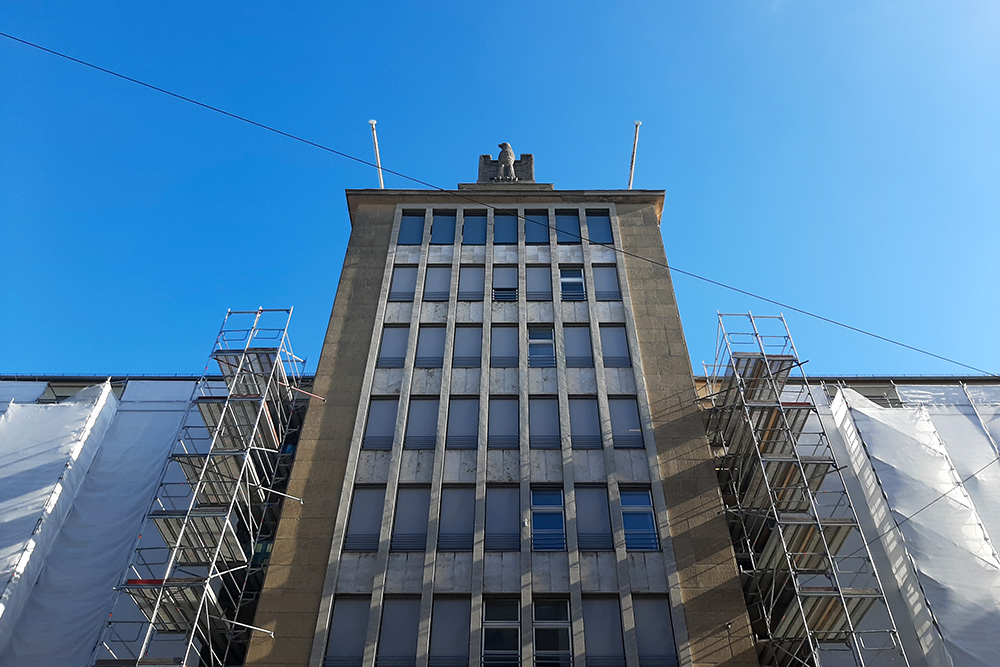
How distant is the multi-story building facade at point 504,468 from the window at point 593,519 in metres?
0.06

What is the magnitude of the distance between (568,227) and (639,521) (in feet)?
48.3

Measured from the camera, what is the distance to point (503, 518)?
945 inches

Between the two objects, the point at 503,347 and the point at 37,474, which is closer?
the point at 503,347

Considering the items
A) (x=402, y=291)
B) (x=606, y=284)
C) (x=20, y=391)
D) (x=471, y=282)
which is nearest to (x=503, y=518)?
(x=471, y=282)

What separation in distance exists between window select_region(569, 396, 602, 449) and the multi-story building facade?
7 centimetres

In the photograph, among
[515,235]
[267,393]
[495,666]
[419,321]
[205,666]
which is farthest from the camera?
[515,235]

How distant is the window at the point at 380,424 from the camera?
85.8ft

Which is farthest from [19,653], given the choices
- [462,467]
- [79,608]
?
[462,467]

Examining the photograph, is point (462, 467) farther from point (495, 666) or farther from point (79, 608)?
point (79, 608)

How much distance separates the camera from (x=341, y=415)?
26.8 meters

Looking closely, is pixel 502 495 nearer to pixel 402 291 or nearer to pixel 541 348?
pixel 541 348

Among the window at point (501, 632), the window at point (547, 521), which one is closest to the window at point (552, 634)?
the window at point (501, 632)

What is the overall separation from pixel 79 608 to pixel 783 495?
23828 mm

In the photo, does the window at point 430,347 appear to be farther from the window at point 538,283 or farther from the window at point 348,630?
the window at point 348,630
